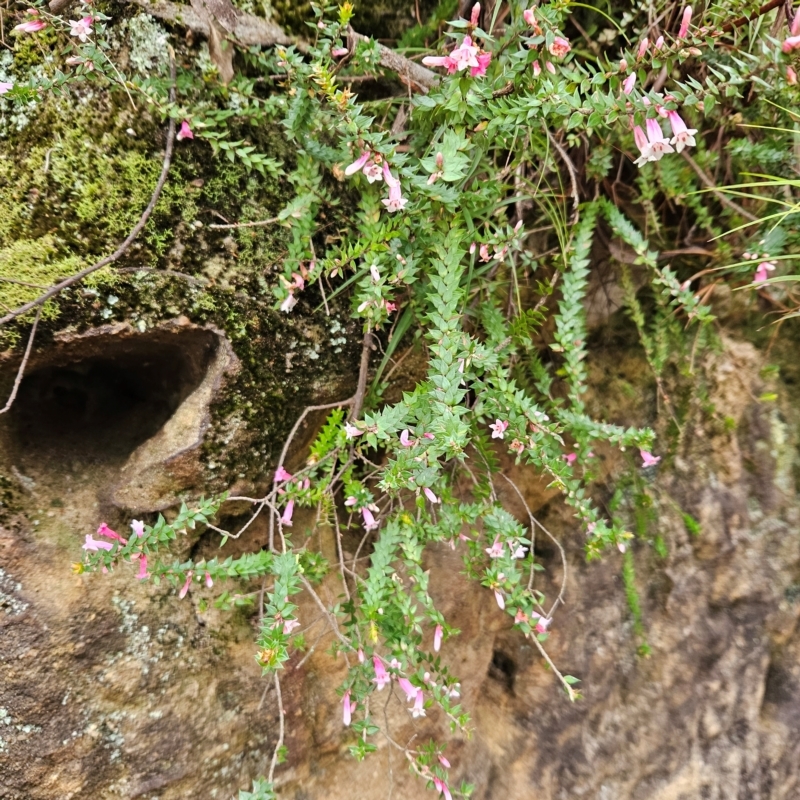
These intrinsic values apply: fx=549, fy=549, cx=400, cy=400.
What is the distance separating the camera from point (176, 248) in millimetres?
1654

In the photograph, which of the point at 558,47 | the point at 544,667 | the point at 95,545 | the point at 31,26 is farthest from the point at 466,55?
the point at 544,667

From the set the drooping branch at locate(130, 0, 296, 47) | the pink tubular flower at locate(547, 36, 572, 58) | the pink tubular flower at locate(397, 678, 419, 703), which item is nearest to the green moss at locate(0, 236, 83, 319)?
the drooping branch at locate(130, 0, 296, 47)

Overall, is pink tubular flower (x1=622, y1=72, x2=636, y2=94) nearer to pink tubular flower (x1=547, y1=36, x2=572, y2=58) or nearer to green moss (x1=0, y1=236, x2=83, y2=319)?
pink tubular flower (x1=547, y1=36, x2=572, y2=58)

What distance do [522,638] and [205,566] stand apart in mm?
1673

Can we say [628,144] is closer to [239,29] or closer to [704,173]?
[704,173]

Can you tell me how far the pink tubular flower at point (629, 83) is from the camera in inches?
50.3

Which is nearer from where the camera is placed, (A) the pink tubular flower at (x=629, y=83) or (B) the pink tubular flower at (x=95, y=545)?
(A) the pink tubular flower at (x=629, y=83)

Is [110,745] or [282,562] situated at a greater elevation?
[282,562]

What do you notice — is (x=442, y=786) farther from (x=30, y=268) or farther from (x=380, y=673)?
(x=30, y=268)

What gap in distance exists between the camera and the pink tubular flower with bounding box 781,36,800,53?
142cm

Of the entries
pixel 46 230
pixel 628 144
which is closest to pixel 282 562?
pixel 46 230

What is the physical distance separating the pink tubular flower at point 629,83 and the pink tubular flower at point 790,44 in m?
0.51

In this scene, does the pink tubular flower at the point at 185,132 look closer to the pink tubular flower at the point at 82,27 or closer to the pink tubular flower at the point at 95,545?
the pink tubular flower at the point at 82,27

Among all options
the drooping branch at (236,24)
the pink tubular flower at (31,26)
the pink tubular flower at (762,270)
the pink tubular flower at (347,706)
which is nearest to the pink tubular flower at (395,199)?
the drooping branch at (236,24)
